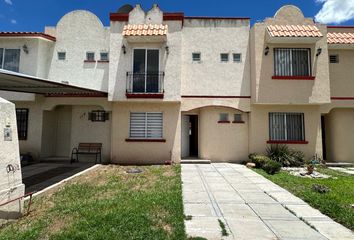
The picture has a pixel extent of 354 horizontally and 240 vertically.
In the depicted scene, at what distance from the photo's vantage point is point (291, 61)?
633 inches

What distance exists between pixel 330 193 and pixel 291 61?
9570 mm

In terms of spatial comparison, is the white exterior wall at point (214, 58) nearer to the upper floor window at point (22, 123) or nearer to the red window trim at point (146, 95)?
the red window trim at point (146, 95)

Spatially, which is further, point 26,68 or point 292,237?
point 26,68

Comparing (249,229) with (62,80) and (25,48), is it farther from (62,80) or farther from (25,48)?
(25,48)

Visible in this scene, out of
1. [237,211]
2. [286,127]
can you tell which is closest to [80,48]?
[286,127]

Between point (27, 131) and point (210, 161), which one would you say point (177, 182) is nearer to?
point (210, 161)

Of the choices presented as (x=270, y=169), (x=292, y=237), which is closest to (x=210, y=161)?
(x=270, y=169)

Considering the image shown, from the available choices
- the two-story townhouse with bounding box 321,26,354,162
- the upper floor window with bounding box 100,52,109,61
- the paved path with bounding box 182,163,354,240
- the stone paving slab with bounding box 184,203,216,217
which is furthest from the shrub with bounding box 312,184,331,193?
the upper floor window with bounding box 100,52,109,61

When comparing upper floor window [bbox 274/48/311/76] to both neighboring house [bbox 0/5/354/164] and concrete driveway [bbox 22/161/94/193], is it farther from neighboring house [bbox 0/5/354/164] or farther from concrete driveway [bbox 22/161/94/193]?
concrete driveway [bbox 22/161/94/193]

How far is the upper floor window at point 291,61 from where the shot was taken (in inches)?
631

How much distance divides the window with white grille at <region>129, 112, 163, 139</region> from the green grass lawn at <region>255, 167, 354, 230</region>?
6568mm

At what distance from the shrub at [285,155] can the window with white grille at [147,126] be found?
7106 millimetres

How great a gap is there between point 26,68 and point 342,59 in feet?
68.7

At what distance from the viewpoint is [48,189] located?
375 inches
